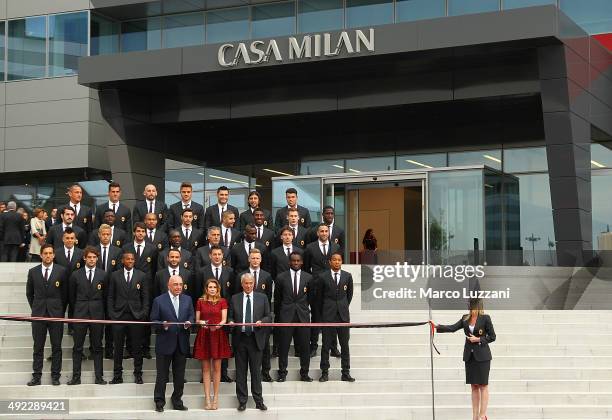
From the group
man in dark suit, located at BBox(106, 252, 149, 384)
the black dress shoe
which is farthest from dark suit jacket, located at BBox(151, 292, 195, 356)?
the black dress shoe

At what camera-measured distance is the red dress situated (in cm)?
1415

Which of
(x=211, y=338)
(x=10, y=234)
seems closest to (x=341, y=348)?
(x=211, y=338)

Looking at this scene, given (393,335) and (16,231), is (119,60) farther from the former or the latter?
(393,335)

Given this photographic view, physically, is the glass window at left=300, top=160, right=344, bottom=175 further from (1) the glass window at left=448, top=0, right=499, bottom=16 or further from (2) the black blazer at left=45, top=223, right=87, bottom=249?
(2) the black blazer at left=45, top=223, right=87, bottom=249

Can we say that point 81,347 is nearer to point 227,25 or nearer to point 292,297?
point 292,297

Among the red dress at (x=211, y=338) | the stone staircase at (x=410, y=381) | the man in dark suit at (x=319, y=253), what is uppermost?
the man in dark suit at (x=319, y=253)

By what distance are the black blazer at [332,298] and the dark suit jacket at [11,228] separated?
30.8ft

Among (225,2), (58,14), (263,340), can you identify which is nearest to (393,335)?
(263,340)

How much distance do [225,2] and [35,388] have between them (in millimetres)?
15563

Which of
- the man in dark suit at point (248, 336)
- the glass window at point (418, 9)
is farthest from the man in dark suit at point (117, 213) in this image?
the glass window at point (418, 9)

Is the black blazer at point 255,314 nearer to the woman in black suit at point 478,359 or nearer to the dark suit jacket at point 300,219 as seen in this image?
the woman in black suit at point 478,359

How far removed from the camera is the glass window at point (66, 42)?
30.3m

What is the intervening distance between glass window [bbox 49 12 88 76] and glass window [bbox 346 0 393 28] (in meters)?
8.99

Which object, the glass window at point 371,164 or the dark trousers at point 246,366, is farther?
the glass window at point 371,164
